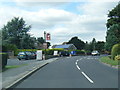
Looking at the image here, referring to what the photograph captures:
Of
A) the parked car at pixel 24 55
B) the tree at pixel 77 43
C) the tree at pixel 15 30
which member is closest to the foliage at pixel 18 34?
the tree at pixel 15 30

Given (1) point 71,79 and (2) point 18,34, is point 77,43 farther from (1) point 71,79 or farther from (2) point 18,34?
A: (1) point 71,79

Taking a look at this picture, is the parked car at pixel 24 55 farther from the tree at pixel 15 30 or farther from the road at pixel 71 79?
the tree at pixel 15 30

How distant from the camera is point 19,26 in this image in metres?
74.3

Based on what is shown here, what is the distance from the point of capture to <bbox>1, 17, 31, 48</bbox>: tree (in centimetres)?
7129

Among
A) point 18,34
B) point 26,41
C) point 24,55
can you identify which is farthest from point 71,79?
point 18,34

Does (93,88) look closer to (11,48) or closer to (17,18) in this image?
(11,48)

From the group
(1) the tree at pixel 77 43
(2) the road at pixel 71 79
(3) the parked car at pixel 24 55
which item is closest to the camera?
(2) the road at pixel 71 79

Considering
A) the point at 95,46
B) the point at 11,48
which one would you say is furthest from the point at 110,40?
the point at 95,46

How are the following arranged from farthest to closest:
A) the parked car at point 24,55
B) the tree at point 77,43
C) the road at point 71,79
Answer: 1. the tree at point 77,43
2. the parked car at point 24,55
3. the road at point 71,79

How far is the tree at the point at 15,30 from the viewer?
7129cm

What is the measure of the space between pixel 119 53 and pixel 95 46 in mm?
89068

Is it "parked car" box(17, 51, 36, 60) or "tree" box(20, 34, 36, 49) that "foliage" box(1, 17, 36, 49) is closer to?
"tree" box(20, 34, 36, 49)

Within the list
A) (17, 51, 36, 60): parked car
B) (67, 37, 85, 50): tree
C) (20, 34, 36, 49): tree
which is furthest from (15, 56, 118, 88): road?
(67, 37, 85, 50): tree

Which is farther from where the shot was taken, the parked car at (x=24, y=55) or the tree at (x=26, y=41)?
the tree at (x=26, y=41)
